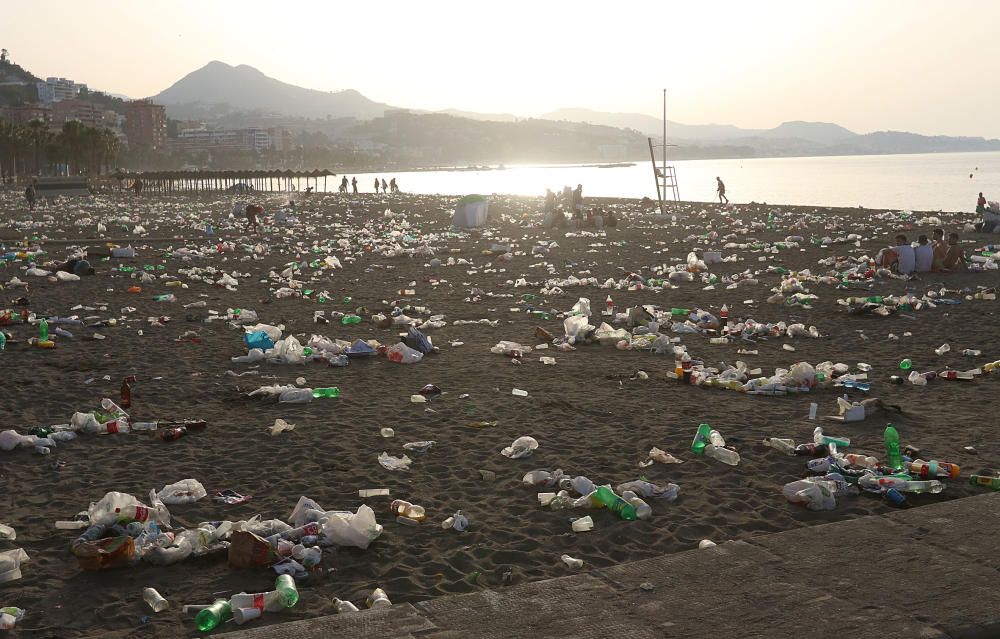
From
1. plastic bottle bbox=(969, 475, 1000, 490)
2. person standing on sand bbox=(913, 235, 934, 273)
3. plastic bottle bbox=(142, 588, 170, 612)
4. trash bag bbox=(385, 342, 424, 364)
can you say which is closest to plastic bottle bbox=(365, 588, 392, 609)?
plastic bottle bbox=(142, 588, 170, 612)

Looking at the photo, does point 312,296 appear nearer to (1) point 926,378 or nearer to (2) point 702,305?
(2) point 702,305

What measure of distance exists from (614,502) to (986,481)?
2305mm

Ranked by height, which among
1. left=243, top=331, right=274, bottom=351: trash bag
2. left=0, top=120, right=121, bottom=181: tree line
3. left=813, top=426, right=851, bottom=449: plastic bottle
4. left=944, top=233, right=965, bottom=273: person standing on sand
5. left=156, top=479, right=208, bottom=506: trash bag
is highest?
left=0, top=120, right=121, bottom=181: tree line

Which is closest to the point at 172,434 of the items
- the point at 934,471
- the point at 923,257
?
the point at 934,471

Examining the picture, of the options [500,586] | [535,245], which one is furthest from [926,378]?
[535,245]

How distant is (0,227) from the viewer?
26.2 metres

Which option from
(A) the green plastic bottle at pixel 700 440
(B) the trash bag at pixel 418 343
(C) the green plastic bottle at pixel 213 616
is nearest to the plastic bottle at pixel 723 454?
(A) the green plastic bottle at pixel 700 440

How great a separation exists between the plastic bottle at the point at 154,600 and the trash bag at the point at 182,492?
3.78ft

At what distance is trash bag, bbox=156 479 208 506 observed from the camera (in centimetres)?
484

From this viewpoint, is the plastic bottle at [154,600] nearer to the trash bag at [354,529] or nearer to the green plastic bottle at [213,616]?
the green plastic bottle at [213,616]

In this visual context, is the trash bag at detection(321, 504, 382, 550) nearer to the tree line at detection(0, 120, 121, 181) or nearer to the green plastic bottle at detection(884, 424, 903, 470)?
the green plastic bottle at detection(884, 424, 903, 470)

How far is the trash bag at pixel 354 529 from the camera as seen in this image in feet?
13.9

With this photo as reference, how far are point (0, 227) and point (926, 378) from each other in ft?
92.1

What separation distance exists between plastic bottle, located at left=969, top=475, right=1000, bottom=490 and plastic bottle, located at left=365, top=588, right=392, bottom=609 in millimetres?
3659
